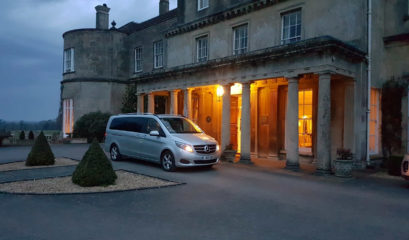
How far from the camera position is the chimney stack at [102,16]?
97.3ft

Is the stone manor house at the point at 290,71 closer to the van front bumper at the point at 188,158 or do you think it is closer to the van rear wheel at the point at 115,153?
the van front bumper at the point at 188,158

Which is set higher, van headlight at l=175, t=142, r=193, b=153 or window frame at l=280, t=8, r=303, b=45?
window frame at l=280, t=8, r=303, b=45

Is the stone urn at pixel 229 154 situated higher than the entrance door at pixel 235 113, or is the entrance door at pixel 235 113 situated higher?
the entrance door at pixel 235 113

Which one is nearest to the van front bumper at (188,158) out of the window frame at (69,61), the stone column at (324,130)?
the stone column at (324,130)

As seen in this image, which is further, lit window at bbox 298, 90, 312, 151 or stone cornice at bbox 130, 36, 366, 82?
lit window at bbox 298, 90, 312, 151

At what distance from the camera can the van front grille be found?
37.4ft

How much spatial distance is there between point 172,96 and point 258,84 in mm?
4625

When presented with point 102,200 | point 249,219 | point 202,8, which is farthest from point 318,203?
point 202,8

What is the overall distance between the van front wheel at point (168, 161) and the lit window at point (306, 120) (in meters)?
6.51

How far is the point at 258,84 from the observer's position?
16281mm

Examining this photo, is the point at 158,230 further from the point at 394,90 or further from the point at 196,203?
the point at 394,90

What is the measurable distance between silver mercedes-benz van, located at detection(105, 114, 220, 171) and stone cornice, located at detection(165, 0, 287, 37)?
666cm

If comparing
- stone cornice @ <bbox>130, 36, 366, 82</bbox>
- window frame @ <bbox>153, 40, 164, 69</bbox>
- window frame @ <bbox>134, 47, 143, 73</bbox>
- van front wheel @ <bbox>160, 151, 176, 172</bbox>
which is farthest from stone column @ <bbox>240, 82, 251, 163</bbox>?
window frame @ <bbox>134, 47, 143, 73</bbox>

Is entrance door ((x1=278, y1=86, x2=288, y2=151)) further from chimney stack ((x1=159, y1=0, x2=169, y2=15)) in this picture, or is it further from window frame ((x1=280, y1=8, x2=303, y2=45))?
Answer: chimney stack ((x1=159, y1=0, x2=169, y2=15))
